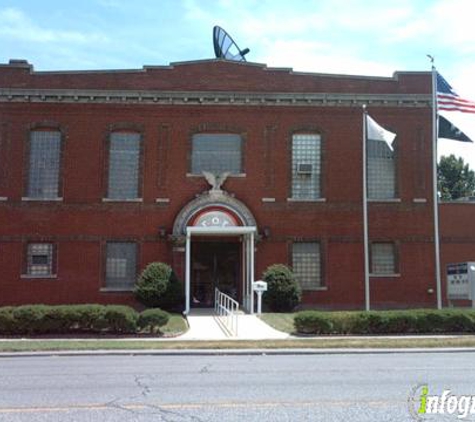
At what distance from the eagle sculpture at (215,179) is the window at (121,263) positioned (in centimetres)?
423

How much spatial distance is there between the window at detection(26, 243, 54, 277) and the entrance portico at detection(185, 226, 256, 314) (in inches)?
238

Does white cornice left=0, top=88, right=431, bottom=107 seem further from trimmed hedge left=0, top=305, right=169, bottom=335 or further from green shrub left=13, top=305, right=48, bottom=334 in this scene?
green shrub left=13, top=305, right=48, bottom=334

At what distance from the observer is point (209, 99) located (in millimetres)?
28422

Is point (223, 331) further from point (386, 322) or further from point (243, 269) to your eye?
point (243, 269)

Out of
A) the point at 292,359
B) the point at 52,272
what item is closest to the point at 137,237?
the point at 52,272

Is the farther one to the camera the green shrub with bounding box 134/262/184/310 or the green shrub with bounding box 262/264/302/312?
the green shrub with bounding box 262/264/302/312

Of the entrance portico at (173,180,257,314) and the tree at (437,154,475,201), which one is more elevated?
the tree at (437,154,475,201)

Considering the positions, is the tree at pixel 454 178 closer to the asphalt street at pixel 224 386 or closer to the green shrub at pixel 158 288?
the green shrub at pixel 158 288

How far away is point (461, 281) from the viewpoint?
2538 cm

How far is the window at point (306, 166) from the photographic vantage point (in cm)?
2836

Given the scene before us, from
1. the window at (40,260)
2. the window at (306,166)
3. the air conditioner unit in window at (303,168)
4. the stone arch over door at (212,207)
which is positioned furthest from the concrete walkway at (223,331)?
the air conditioner unit in window at (303,168)

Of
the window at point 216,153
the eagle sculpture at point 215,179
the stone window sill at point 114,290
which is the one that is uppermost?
the window at point 216,153

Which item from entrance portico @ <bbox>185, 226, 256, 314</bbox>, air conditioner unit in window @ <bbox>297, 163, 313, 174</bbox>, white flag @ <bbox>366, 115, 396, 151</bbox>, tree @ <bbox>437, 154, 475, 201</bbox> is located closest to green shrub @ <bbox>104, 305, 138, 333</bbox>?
entrance portico @ <bbox>185, 226, 256, 314</bbox>

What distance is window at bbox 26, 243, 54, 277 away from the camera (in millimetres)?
27484
